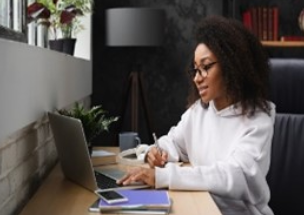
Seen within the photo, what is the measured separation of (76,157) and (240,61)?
66cm

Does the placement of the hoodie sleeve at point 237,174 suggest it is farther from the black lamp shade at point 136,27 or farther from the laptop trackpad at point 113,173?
the black lamp shade at point 136,27

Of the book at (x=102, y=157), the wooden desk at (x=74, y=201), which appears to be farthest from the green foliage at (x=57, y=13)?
the wooden desk at (x=74, y=201)

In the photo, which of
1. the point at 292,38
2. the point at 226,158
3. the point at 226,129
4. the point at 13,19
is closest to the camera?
the point at 226,158

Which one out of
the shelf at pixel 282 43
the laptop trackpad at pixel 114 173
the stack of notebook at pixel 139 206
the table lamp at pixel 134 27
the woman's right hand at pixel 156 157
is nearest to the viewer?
the stack of notebook at pixel 139 206

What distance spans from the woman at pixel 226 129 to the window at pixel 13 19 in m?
0.68

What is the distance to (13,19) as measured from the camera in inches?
73.8

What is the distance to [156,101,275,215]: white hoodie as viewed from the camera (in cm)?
140

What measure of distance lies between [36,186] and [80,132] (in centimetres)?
34

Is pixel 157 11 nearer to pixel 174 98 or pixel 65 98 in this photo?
pixel 174 98

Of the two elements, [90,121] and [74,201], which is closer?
[74,201]

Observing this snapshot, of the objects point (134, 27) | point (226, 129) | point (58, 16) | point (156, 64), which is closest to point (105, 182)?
point (226, 129)

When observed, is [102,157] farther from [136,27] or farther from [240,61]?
[136,27]

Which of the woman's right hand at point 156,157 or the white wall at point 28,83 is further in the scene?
the woman's right hand at point 156,157

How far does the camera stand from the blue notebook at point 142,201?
117 cm
